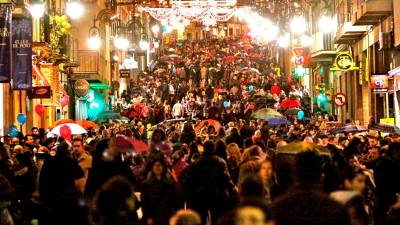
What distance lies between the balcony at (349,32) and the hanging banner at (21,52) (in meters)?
15.1

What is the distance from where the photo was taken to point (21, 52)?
29.1 metres

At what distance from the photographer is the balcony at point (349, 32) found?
40.2 m

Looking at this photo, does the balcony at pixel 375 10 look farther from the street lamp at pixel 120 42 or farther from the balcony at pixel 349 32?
the street lamp at pixel 120 42

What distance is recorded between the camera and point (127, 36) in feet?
240

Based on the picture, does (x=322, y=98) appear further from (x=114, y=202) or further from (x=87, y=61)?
(x=114, y=202)

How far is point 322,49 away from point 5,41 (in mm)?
27623

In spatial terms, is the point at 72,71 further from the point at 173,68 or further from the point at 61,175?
the point at 61,175

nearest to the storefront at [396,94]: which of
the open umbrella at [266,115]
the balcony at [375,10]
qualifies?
the balcony at [375,10]

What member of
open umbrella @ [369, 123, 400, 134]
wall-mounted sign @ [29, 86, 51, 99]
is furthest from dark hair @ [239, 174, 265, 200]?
wall-mounted sign @ [29, 86, 51, 99]

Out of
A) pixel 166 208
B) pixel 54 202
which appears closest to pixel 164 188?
pixel 166 208

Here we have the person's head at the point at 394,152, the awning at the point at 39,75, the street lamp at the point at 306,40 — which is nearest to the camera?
the person's head at the point at 394,152

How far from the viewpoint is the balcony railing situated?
5109cm

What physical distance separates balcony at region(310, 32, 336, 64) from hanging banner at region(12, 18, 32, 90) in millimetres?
24685

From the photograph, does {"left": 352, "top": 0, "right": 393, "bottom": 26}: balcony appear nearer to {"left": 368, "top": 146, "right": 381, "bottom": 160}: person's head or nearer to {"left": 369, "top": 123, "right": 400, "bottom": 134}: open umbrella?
{"left": 369, "top": 123, "right": 400, "bottom": 134}: open umbrella
